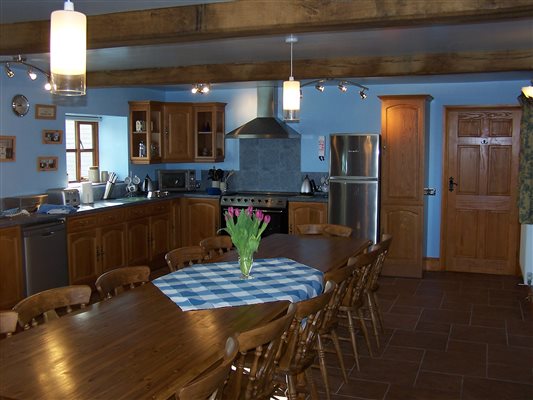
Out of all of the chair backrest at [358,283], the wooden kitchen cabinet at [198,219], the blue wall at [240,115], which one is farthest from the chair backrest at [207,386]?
the wooden kitchen cabinet at [198,219]

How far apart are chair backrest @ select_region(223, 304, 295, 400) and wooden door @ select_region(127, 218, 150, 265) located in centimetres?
456

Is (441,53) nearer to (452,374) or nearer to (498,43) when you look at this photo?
(498,43)

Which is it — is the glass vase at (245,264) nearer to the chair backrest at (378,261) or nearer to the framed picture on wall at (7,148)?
the chair backrest at (378,261)

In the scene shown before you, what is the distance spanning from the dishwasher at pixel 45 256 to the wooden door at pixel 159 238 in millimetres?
1711

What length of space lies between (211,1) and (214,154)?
194 inches

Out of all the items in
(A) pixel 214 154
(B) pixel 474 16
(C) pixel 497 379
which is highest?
(B) pixel 474 16

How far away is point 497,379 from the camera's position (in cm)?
414

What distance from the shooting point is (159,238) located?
25.6 ft

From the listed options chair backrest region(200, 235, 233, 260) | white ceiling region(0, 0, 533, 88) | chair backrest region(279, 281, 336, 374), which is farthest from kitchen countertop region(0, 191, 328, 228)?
chair backrest region(279, 281, 336, 374)

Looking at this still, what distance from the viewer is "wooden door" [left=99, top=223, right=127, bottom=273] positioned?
21.7 ft

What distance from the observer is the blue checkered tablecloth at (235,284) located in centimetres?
318

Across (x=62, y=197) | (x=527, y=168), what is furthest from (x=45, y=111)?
(x=527, y=168)

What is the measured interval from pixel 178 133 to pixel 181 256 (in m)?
4.49

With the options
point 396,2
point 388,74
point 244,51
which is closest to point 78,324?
point 396,2
